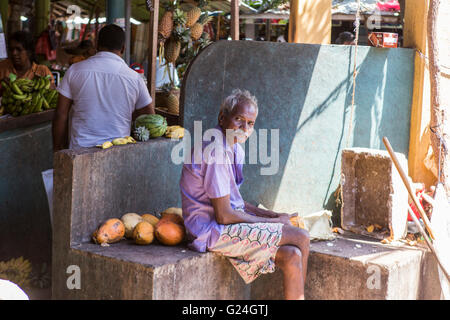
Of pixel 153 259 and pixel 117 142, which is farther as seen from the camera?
pixel 117 142

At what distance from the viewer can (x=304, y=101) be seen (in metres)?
5.27

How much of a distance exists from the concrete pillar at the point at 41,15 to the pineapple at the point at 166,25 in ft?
24.6

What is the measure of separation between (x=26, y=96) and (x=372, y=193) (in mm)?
3191

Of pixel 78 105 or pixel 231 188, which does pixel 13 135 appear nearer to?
pixel 78 105

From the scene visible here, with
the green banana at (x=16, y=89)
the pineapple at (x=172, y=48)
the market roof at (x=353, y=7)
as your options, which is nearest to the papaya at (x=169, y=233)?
the green banana at (x=16, y=89)

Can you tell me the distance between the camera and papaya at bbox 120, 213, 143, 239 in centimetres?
397

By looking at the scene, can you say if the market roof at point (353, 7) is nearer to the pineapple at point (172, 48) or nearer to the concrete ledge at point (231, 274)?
the pineapple at point (172, 48)

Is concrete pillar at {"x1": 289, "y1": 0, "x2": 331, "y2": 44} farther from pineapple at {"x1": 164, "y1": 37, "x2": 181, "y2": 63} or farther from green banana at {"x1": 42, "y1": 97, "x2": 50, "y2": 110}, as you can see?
green banana at {"x1": 42, "y1": 97, "x2": 50, "y2": 110}

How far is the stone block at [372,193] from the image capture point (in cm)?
467

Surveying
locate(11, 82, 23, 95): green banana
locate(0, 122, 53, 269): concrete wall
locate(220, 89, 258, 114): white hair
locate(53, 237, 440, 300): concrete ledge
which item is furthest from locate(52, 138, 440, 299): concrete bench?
locate(11, 82, 23, 95): green banana

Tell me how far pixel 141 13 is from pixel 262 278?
13.5m

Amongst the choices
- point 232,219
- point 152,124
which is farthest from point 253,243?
point 152,124

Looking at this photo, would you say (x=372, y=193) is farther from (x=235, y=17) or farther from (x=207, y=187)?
(x=235, y=17)

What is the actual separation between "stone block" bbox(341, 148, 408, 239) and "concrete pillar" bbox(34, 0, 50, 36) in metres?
9.39
